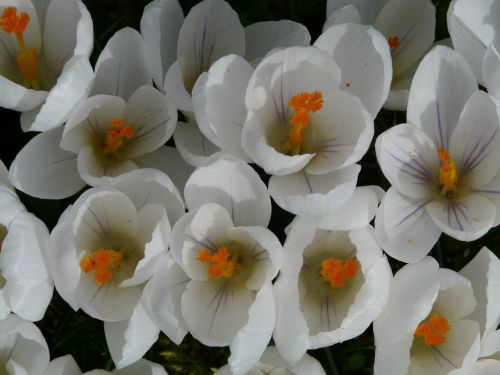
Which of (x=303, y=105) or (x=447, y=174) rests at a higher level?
(x=303, y=105)

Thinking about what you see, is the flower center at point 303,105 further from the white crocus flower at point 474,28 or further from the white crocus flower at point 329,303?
the white crocus flower at point 474,28

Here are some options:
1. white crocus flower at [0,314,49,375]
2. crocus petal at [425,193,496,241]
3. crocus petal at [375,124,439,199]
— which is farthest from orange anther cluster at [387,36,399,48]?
white crocus flower at [0,314,49,375]

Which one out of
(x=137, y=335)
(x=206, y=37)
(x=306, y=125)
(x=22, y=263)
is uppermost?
(x=206, y=37)

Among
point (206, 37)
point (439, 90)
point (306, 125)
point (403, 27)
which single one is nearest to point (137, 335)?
point (306, 125)

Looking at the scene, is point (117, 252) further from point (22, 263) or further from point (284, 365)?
point (284, 365)

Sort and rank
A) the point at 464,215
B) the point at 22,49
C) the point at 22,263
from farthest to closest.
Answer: the point at 22,49, the point at 464,215, the point at 22,263

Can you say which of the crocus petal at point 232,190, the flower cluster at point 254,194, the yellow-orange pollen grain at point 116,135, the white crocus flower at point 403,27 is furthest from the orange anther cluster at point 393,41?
the yellow-orange pollen grain at point 116,135
